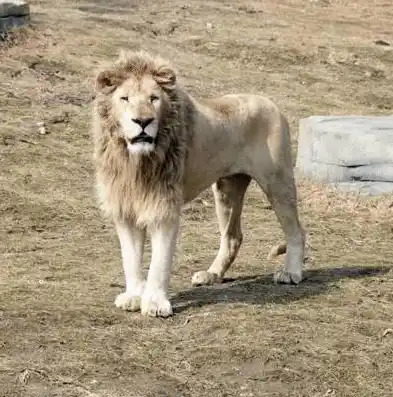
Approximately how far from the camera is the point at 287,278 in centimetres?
777

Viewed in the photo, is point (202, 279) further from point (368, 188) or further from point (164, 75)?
point (368, 188)

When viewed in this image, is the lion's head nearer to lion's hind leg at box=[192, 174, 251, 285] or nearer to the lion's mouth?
the lion's mouth

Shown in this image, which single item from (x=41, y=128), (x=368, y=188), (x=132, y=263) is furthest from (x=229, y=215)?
(x=41, y=128)

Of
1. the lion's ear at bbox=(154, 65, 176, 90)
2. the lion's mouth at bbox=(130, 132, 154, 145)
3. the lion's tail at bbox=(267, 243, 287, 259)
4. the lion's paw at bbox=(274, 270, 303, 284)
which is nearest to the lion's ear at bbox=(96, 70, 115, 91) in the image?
the lion's ear at bbox=(154, 65, 176, 90)

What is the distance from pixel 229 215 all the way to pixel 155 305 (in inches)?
58.7

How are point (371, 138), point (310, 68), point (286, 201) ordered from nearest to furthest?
point (286, 201)
point (371, 138)
point (310, 68)

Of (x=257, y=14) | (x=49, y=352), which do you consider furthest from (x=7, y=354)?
(x=257, y=14)

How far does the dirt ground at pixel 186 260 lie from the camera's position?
229 inches

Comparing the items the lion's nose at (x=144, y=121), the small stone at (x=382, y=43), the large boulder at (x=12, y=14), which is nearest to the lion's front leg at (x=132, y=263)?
A: the lion's nose at (x=144, y=121)

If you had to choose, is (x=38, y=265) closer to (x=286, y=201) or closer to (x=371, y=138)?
(x=286, y=201)

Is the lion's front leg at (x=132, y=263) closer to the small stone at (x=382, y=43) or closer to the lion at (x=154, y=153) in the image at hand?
the lion at (x=154, y=153)

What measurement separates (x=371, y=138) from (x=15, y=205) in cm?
363

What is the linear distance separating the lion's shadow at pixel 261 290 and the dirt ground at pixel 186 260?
0.02 metres

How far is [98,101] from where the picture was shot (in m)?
6.68
